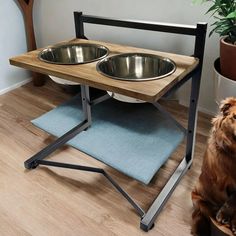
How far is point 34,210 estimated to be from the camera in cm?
137

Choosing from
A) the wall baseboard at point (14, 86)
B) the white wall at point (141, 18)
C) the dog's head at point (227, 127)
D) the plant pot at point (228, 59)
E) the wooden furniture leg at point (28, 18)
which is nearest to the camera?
the dog's head at point (227, 127)

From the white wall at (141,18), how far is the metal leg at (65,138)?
0.64 metres

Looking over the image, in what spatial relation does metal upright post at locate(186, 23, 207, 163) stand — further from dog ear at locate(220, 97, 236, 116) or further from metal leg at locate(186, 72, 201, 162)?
dog ear at locate(220, 97, 236, 116)

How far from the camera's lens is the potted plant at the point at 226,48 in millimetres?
1280

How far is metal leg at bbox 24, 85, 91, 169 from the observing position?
1.63 metres

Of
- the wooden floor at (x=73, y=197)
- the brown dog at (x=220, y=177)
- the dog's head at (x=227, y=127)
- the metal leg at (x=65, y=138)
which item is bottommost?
the wooden floor at (x=73, y=197)

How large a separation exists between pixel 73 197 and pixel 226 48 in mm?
1082

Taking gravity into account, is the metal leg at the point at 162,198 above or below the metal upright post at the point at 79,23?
below

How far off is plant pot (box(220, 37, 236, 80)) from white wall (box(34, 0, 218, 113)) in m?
0.43

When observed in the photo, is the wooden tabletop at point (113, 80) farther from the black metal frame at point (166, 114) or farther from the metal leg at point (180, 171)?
the metal leg at point (180, 171)

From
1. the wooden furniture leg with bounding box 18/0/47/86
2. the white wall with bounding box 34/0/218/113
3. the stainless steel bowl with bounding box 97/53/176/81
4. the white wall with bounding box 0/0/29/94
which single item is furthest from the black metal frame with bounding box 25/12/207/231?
the white wall with bounding box 0/0/29/94

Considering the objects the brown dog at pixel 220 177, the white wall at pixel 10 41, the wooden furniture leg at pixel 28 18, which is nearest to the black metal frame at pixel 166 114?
the brown dog at pixel 220 177

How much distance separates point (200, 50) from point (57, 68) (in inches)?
25.6

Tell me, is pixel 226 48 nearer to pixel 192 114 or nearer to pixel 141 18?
pixel 192 114
